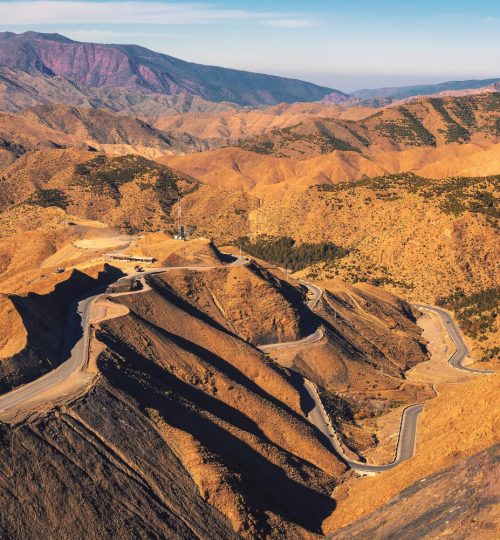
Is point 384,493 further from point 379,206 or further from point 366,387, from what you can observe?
point 379,206

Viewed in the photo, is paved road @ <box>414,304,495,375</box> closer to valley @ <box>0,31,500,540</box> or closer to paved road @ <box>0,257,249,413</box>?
valley @ <box>0,31,500,540</box>

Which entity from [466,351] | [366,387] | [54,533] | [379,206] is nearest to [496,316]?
[466,351]

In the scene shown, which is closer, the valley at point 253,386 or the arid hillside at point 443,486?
the arid hillside at point 443,486

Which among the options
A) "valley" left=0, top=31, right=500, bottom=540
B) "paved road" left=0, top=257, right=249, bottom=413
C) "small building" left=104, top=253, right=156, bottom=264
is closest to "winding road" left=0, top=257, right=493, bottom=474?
"paved road" left=0, top=257, right=249, bottom=413

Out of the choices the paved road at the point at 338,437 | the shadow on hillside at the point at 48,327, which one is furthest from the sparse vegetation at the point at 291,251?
the shadow on hillside at the point at 48,327

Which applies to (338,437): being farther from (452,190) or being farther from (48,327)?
(452,190)

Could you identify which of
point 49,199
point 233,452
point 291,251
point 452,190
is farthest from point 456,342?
point 49,199

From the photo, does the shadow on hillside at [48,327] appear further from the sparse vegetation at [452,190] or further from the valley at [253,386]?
the sparse vegetation at [452,190]
